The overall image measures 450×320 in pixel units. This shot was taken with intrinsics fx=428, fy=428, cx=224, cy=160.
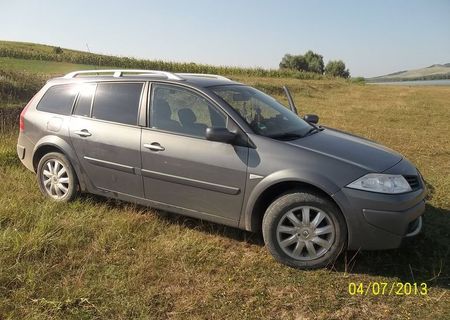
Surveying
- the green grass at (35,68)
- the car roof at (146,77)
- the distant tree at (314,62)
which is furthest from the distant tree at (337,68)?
the car roof at (146,77)

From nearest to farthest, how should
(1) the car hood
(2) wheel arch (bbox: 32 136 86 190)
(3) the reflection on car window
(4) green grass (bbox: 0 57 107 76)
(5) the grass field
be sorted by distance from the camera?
(5) the grass field, (1) the car hood, (3) the reflection on car window, (2) wheel arch (bbox: 32 136 86 190), (4) green grass (bbox: 0 57 107 76)

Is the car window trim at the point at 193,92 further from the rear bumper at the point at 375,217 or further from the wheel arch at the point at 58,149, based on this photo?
the rear bumper at the point at 375,217

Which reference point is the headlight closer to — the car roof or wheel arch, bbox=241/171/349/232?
wheel arch, bbox=241/171/349/232

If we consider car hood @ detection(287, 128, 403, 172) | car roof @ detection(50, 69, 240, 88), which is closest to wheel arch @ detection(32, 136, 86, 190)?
car roof @ detection(50, 69, 240, 88)

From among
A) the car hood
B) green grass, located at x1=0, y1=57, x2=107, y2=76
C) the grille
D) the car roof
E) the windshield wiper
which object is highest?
the car roof

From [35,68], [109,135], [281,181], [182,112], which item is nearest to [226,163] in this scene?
[281,181]

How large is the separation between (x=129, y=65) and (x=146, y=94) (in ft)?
93.4

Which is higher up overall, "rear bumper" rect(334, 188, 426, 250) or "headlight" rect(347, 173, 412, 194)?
"headlight" rect(347, 173, 412, 194)

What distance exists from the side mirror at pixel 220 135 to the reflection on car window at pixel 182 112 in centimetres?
22

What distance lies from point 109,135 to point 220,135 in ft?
4.74

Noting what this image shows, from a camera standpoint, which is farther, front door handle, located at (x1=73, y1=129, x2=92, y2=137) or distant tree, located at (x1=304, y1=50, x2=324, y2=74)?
distant tree, located at (x1=304, y1=50, x2=324, y2=74)

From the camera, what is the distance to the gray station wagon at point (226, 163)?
11.8ft

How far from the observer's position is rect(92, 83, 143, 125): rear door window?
15.2 feet
